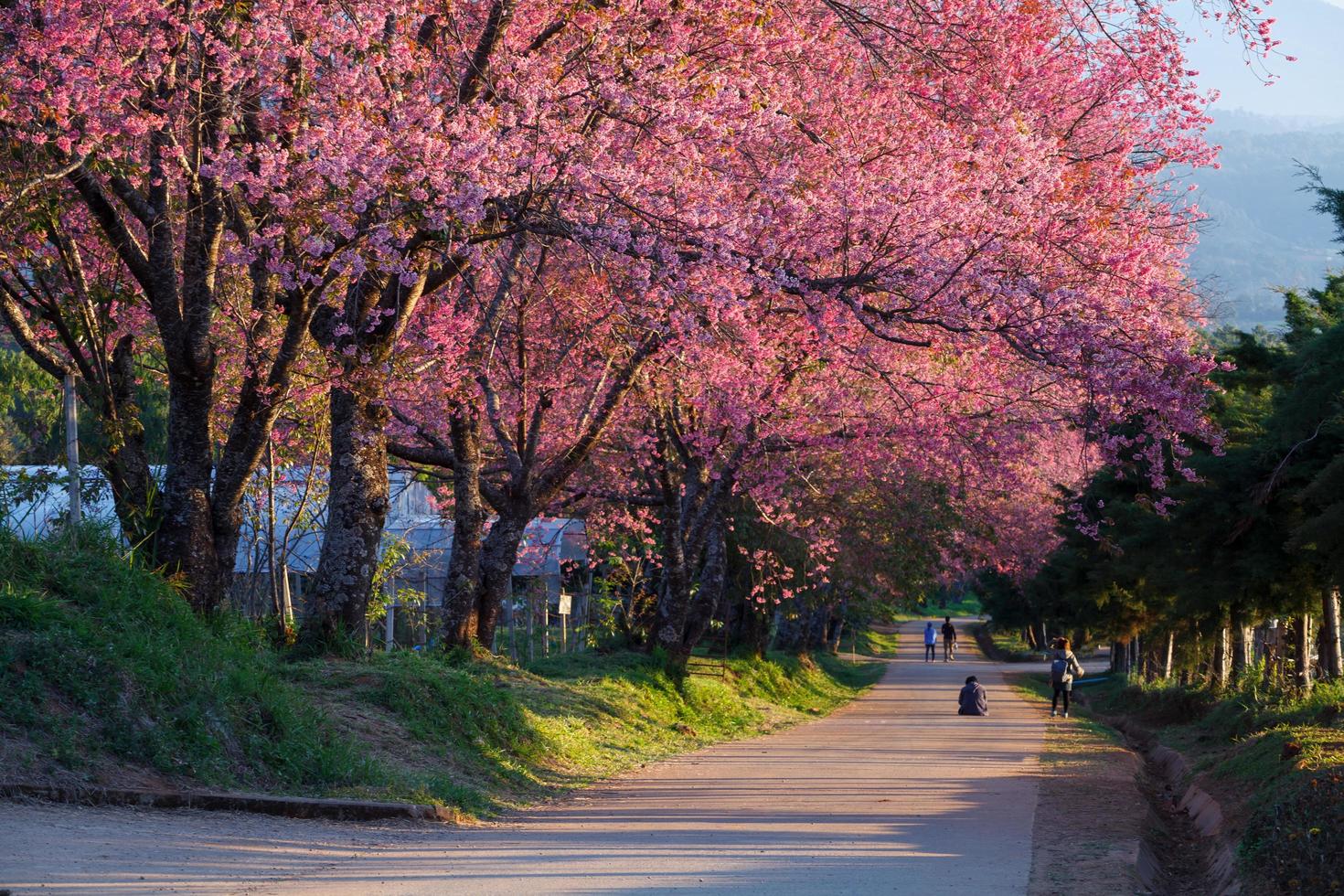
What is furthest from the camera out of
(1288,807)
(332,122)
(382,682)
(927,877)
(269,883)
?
(382,682)

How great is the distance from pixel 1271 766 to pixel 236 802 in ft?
31.5

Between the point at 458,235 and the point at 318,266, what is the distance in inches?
48.8

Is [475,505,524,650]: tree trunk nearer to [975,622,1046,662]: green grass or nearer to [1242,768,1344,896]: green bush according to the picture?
[1242,768,1344,896]: green bush

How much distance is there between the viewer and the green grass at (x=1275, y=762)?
26.9 ft

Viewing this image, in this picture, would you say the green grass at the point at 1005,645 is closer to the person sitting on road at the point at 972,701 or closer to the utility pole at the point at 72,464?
the person sitting on road at the point at 972,701

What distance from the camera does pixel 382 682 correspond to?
13.7 meters

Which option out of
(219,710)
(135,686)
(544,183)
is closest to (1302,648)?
(544,183)

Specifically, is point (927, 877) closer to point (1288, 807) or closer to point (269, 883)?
point (1288, 807)

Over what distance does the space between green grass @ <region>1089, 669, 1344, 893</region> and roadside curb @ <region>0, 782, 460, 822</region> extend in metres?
5.86

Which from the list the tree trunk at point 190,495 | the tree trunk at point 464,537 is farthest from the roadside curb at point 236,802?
the tree trunk at point 464,537

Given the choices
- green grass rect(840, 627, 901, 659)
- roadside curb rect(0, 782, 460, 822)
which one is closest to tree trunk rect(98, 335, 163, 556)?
roadside curb rect(0, 782, 460, 822)

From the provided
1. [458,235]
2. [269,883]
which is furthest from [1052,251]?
[269,883]

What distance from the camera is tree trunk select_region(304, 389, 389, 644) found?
14.1 meters

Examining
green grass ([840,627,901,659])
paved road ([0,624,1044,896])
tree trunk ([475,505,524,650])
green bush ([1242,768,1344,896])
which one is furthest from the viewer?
green grass ([840,627,901,659])
